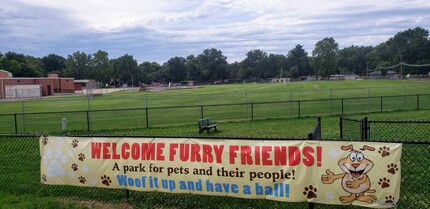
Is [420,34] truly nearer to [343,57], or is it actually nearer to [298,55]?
[343,57]

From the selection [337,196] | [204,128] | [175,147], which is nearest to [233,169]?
[175,147]

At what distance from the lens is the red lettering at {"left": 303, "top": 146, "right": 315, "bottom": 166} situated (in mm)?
5770

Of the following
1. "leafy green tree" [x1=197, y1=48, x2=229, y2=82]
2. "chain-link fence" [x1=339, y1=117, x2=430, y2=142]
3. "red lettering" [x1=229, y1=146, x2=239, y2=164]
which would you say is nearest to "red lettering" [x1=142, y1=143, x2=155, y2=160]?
"red lettering" [x1=229, y1=146, x2=239, y2=164]

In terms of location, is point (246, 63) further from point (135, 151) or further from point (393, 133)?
point (135, 151)

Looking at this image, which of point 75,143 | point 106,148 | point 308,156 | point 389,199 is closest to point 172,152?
point 106,148

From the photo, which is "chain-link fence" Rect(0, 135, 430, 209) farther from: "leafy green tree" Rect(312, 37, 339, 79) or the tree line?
"leafy green tree" Rect(312, 37, 339, 79)

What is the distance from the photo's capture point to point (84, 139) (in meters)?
7.06

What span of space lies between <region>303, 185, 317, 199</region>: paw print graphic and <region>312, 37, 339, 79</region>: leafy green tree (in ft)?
500

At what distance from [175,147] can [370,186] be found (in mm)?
2981

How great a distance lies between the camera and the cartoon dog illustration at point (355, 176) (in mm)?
5551

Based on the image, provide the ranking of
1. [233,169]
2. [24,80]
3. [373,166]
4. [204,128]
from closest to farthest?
[373,166]
[233,169]
[204,128]
[24,80]

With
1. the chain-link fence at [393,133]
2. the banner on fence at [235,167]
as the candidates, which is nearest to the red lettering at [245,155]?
the banner on fence at [235,167]

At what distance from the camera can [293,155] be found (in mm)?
5852

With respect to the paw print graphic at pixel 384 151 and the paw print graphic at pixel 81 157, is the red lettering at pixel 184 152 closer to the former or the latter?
the paw print graphic at pixel 81 157
